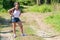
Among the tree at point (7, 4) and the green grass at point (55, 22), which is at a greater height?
the green grass at point (55, 22)

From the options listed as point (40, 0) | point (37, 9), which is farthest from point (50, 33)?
point (40, 0)

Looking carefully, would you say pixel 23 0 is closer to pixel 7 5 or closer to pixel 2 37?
pixel 7 5

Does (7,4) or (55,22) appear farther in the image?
(7,4)

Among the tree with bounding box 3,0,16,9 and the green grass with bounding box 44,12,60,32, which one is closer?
the green grass with bounding box 44,12,60,32

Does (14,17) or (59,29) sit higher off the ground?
(14,17)

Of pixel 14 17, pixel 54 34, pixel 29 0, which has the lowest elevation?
pixel 29 0

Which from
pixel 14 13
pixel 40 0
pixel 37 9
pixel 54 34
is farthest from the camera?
pixel 40 0

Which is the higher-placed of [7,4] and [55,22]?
[55,22]

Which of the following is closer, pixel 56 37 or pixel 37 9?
pixel 56 37

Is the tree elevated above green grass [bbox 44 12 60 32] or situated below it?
below

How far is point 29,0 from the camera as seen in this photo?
4478 centimetres

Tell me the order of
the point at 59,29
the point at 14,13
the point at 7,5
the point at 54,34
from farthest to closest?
the point at 7,5, the point at 59,29, the point at 54,34, the point at 14,13

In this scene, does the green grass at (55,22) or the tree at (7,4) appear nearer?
the green grass at (55,22)

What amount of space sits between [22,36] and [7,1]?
19.8 meters
